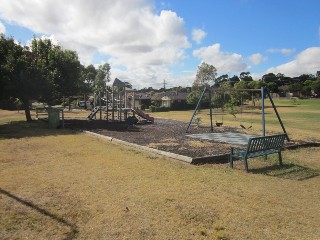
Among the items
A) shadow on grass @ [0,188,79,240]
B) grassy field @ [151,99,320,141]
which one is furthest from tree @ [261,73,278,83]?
shadow on grass @ [0,188,79,240]

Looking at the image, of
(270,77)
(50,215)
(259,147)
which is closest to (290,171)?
(259,147)

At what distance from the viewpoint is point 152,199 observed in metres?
7.66

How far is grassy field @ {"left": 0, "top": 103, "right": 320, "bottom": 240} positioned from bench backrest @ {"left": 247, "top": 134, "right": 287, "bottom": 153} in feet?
2.15

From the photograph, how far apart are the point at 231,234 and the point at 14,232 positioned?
393cm

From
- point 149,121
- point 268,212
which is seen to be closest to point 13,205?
point 268,212

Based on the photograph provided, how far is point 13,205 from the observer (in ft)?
23.7

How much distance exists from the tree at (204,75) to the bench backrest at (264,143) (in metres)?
54.6

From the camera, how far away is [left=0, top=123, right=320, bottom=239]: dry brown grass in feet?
19.6

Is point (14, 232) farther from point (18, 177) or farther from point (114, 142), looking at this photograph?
point (114, 142)

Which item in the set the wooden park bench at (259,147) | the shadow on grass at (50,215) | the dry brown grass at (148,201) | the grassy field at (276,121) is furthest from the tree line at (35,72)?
the wooden park bench at (259,147)

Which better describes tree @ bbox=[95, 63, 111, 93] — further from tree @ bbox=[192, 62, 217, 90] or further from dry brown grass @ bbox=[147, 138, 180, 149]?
dry brown grass @ bbox=[147, 138, 180, 149]

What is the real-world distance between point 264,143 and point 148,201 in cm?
566

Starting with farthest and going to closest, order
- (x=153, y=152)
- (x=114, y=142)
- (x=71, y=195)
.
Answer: (x=114, y=142)
(x=153, y=152)
(x=71, y=195)

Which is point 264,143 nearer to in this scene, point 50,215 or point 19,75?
point 50,215
